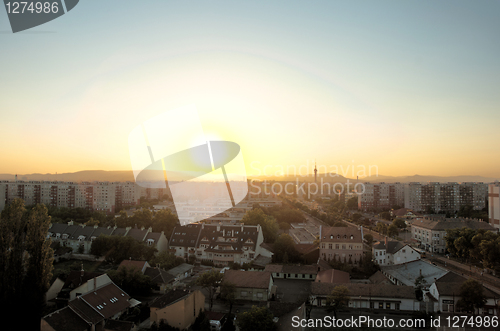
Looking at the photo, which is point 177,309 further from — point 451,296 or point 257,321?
point 451,296

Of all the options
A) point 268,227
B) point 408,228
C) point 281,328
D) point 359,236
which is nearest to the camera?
point 281,328

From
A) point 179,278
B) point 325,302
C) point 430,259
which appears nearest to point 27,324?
point 179,278

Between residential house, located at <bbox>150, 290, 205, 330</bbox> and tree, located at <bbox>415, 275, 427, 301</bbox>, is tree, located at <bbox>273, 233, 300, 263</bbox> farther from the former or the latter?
residential house, located at <bbox>150, 290, 205, 330</bbox>

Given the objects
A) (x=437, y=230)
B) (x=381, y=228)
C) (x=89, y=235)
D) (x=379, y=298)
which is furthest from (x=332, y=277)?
(x=89, y=235)

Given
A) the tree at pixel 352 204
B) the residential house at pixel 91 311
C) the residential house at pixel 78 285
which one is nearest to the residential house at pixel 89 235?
the residential house at pixel 78 285

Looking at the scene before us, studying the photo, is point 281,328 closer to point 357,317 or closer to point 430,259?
point 357,317

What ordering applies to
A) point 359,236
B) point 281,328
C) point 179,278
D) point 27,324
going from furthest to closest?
point 359,236
point 179,278
point 281,328
point 27,324
